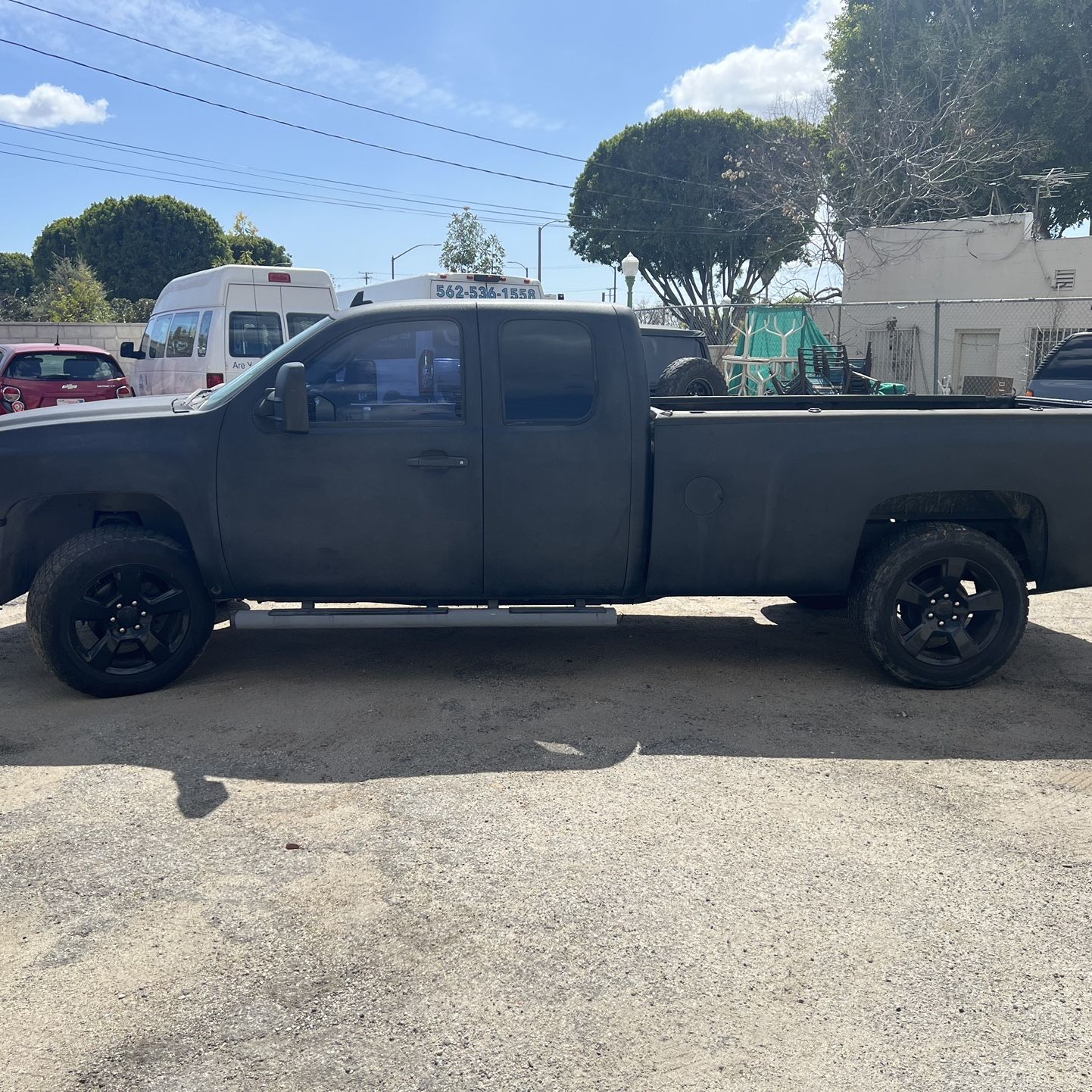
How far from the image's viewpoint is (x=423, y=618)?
5516mm

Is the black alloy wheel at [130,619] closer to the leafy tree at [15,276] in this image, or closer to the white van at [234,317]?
the white van at [234,317]

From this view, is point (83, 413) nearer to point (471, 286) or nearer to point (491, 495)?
point (491, 495)

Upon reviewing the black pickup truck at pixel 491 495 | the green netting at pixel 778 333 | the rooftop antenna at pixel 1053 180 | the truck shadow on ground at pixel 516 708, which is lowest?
the truck shadow on ground at pixel 516 708

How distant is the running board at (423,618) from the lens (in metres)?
5.45

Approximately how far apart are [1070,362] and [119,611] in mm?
9852

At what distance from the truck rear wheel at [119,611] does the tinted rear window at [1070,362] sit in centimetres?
936

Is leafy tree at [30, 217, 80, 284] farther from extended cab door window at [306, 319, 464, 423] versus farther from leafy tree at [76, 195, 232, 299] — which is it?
extended cab door window at [306, 319, 464, 423]

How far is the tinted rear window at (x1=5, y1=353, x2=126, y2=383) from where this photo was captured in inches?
611

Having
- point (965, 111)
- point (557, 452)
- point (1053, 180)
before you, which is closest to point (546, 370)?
point (557, 452)

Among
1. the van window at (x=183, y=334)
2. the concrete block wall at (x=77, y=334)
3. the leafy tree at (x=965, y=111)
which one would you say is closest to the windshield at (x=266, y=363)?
the van window at (x=183, y=334)

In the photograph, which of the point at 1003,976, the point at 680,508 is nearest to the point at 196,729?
the point at 680,508

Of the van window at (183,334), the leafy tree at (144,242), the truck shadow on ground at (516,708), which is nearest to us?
the truck shadow on ground at (516,708)

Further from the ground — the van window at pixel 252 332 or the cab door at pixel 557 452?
the van window at pixel 252 332

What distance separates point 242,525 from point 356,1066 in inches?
124
